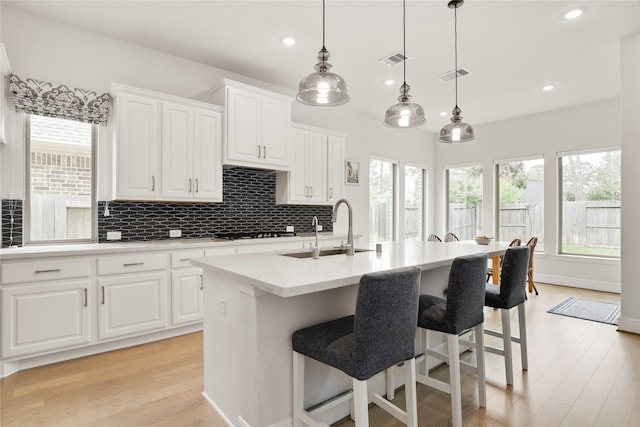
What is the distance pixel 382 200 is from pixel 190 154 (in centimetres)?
382

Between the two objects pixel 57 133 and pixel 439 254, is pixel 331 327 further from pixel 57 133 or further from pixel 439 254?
pixel 57 133

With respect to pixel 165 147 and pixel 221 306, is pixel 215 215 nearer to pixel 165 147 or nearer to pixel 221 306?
pixel 165 147

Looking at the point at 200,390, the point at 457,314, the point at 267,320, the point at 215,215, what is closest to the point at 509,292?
the point at 457,314

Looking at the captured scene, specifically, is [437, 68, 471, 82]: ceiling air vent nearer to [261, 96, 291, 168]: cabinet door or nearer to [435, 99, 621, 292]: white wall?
[261, 96, 291, 168]: cabinet door

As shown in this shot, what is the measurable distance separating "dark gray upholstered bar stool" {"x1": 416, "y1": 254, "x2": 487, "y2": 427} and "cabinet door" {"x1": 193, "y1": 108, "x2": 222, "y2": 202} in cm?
265

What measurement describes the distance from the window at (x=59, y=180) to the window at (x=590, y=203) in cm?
697

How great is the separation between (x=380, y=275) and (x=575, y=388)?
2.03 meters

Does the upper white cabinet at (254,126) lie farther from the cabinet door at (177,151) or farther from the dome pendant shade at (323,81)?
the dome pendant shade at (323,81)

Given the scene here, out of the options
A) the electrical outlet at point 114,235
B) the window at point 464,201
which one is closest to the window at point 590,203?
the window at point 464,201

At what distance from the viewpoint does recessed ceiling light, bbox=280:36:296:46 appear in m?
3.56

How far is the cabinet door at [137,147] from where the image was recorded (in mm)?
3291

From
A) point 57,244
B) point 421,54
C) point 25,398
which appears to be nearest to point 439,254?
point 421,54

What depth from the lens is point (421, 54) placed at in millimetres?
3900

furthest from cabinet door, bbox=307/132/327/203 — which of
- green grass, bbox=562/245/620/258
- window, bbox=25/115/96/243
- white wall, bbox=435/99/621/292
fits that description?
green grass, bbox=562/245/620/258
